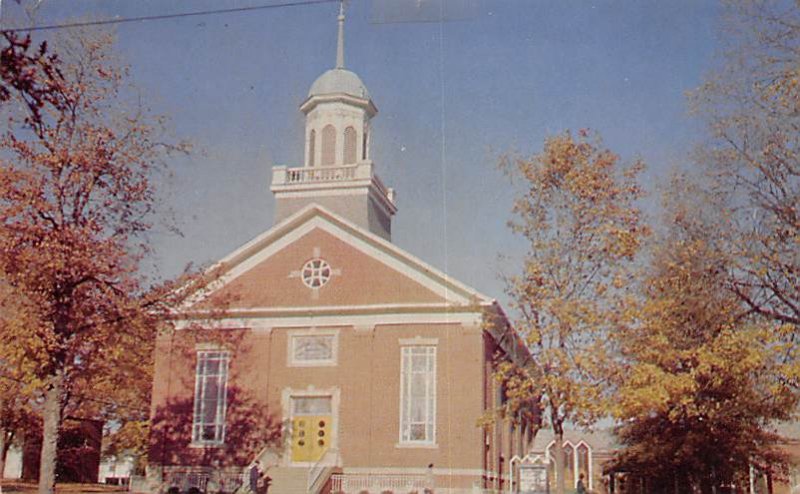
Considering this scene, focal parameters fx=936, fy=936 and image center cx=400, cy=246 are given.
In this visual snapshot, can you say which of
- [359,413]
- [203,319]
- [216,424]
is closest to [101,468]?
[216,424]

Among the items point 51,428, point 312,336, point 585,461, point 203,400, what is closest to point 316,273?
point 312,336

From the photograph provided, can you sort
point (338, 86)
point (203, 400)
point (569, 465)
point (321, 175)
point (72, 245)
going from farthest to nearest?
1. point (569, 465)
2. point (338, 86)
3. point (321, 175)
4. point (203, 400)
5. point (72, 245)

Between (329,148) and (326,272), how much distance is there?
6.02m

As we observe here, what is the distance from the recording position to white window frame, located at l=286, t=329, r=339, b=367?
28.5 m

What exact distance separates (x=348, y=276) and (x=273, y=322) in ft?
9.01

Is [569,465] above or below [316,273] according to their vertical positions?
below

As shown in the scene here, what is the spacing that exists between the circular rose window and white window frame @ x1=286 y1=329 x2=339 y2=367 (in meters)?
1.48

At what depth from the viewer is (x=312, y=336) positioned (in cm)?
2880

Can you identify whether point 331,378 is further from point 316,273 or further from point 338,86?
point 338,86

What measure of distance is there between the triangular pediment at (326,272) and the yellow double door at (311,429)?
3.04 meters

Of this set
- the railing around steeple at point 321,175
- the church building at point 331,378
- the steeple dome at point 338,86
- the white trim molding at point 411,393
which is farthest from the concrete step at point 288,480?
the steeple dome at point 338,86

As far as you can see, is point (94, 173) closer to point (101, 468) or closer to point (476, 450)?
point (476, 450)

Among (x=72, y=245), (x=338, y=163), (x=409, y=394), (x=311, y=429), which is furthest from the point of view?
(x=338, y=163)

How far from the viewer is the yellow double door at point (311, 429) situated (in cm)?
2808
